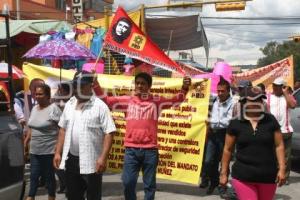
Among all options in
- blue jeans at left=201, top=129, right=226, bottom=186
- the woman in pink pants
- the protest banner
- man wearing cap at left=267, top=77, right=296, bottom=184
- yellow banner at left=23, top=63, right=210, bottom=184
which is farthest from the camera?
the protest banner

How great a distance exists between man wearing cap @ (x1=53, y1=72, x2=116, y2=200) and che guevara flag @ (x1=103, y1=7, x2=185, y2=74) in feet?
7.97

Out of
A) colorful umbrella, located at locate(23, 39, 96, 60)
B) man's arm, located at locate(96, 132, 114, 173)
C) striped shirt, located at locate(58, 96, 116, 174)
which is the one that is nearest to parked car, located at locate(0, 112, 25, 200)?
striped shirt, located at locate(58, 96, 116, 174)

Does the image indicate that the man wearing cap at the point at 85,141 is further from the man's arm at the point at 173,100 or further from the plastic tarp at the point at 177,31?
Answer: the plastic tarp at the point at 177,31

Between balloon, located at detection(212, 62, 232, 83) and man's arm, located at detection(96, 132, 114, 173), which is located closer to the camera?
man's arm, located at detection(96, 132, 114, 173)

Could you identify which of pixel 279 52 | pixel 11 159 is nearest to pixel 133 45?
pixel 11 159

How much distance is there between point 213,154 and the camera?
8242 millimetres

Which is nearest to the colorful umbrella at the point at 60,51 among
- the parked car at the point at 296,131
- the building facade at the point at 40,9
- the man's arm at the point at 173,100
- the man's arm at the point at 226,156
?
the man's arm at the point at 173,100

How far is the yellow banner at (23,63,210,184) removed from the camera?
7.99 meters

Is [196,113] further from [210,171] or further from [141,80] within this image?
[141,80]

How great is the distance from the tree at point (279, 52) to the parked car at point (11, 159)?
245 feet

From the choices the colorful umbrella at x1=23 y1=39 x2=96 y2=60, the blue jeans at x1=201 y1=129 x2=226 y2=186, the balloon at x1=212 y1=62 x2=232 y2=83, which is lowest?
the blue jeans at x1=201 y1=129 x2=226 y2=186

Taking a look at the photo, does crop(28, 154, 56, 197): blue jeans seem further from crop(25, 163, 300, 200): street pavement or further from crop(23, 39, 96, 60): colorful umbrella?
crop(23, 39, 96, 60): colorful umbrella

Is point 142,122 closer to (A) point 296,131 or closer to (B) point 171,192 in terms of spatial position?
(B) point 171,192

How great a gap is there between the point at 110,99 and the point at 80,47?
120 inches
